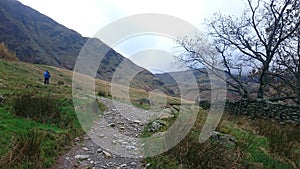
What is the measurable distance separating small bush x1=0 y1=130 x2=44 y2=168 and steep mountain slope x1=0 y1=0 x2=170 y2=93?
64100 mm

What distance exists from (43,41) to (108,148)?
13290 centimetres

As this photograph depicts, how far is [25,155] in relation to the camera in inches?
213

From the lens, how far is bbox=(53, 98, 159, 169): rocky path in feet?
20.2

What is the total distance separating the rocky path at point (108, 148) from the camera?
615 centimetres

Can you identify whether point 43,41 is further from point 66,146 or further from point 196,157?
point 196,157

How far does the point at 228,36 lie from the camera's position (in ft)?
74.4

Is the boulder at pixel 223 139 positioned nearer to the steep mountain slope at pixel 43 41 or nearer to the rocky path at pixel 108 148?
the rocky path at pixel 108 148

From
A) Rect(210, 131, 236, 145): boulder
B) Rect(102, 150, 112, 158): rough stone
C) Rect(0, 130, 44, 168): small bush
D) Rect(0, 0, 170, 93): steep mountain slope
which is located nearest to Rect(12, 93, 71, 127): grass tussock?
Rect(102, 150, 112, 158): rough stone

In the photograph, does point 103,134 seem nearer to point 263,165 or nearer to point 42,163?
point 42,163

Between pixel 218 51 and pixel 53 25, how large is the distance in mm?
159517

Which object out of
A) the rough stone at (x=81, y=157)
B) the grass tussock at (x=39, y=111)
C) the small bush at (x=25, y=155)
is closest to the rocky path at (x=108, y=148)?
the rough stone at (x=81, y=157)

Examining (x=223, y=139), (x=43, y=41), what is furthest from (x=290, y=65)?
(x=43, y=41)

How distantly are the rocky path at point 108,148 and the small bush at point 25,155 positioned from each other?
46cm

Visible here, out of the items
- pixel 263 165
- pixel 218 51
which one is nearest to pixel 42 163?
pixel 263 165
